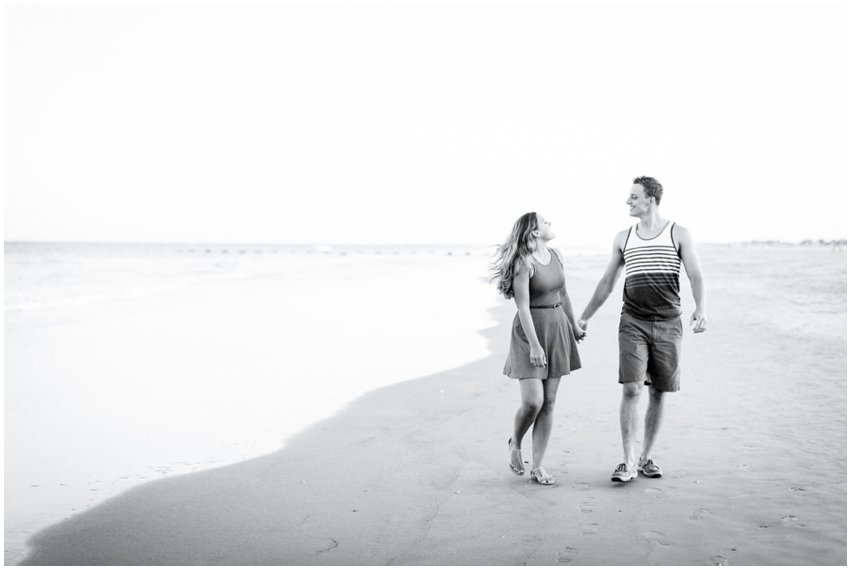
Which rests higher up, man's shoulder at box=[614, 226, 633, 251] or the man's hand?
man's shoulder at box=[614, 226, 633, 251]

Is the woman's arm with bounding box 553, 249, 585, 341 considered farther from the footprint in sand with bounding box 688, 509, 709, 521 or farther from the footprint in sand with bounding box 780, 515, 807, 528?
the footprint in sand with bounding box 780, 515, 807, 528

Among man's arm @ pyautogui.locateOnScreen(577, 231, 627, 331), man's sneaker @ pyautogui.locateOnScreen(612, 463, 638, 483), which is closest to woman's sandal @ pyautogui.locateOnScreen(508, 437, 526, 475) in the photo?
man's sneaker @ pyautogui.locateOnScreen(612, 463, 638, 483)

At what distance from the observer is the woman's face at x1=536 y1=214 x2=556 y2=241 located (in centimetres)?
473

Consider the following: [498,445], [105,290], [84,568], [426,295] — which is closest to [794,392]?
[498,445]

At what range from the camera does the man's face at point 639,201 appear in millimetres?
4785

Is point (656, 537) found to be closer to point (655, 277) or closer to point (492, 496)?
point (492, 496)

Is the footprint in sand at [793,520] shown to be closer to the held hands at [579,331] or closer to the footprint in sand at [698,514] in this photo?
the footprint in sand at [698,514]

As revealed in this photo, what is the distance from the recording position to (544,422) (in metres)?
4.85

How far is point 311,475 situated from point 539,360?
184cm

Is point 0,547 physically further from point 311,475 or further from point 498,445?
point 498,445

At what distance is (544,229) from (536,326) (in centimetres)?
69

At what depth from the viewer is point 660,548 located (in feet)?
12.1

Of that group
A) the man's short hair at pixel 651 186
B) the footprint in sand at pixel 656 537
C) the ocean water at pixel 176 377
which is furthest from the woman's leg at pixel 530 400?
the ocean water at pixel 176 377

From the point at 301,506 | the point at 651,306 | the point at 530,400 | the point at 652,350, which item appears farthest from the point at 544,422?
the point at 301,506
